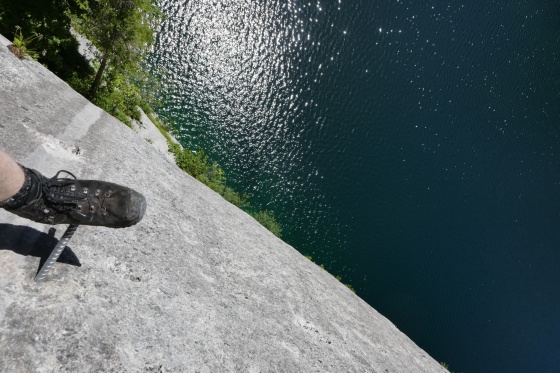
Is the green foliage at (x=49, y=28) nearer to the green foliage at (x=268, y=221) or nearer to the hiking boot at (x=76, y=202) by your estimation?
the hiking boot at (x=76, y=202)

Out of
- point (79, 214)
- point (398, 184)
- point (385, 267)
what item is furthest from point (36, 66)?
point (398, 184)

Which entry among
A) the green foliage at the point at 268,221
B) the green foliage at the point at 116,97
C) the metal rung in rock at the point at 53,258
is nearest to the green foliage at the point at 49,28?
the green foliage at the point at 116,97

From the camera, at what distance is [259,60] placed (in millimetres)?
31875

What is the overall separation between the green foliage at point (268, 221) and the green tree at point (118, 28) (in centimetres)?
1253

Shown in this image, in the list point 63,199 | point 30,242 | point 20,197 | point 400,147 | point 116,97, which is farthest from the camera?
point 400,147

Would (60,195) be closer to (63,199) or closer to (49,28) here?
(63,199)

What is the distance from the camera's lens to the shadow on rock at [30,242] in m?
5.34

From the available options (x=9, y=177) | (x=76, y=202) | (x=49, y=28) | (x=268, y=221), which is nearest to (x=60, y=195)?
(x=76, y=202)

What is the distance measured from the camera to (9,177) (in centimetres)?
457

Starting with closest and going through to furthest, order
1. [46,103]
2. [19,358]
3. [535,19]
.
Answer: [19,358]
[46,103]
[535,19]

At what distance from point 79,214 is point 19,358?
69.0 inches

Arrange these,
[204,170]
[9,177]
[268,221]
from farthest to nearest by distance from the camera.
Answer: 1. [268,221]
2. [204,170]
3. [9,177]

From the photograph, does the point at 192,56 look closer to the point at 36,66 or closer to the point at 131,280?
the point at 36,66

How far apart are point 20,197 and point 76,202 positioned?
68cm
